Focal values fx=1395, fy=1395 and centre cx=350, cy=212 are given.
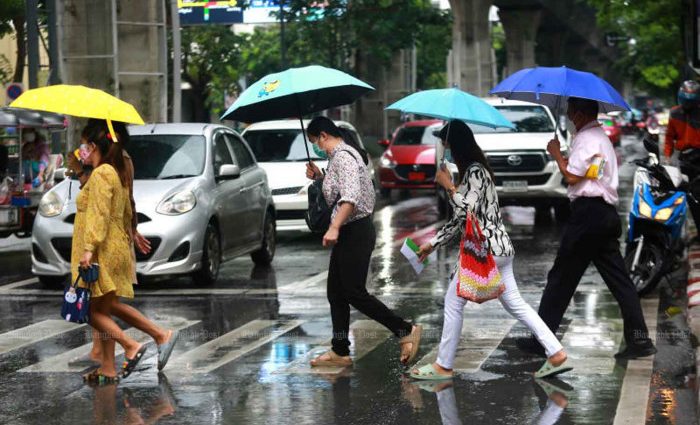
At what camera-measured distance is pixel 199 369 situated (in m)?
9.33

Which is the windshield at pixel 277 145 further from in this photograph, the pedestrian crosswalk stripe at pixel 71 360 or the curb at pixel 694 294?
the pedestrian crosswalk stripe at pixel 71 360

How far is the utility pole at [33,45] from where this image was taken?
2392 centimetres

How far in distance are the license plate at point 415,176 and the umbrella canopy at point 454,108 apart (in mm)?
18567

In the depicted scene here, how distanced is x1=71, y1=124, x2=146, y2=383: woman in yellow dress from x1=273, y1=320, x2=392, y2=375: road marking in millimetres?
1053

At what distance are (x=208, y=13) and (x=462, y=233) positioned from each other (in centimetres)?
3904

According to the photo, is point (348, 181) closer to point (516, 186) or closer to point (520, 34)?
point (516, 186)

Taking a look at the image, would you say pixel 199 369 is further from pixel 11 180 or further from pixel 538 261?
pixel 11 180

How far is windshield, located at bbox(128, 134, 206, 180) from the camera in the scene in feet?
47.7

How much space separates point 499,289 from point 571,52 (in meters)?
93.5

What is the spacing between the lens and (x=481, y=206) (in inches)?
346

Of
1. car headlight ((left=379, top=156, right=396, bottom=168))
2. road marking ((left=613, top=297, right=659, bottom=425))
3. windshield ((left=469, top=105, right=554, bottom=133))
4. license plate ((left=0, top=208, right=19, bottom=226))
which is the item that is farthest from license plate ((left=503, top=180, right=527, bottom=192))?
road marking ((left=613, top=297, right=659, bottom=425))

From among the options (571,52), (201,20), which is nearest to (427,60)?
(571,52)

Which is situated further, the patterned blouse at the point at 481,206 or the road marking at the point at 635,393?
the patterned blouse at the point at 481,206

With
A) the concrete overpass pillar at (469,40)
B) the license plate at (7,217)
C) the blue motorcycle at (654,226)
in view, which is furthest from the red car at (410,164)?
the concrete overpass pillar at (469,40)
